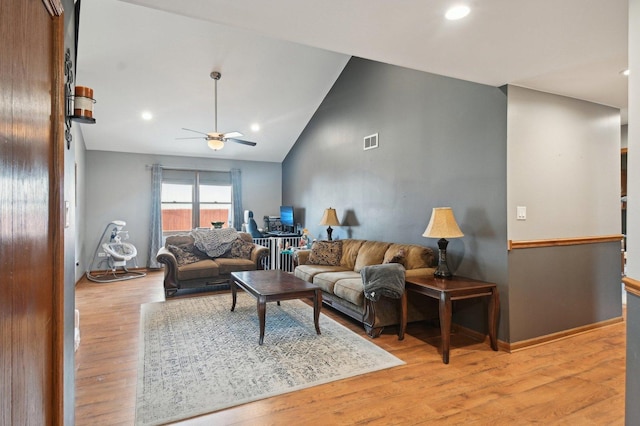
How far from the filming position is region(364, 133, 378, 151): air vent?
498 cm

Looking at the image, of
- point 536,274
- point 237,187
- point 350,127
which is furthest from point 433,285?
point 237,187

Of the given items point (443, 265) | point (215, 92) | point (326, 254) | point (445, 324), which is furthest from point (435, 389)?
point (215, 92)

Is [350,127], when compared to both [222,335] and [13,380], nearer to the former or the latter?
[222,335]

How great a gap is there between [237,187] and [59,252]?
22.4ft

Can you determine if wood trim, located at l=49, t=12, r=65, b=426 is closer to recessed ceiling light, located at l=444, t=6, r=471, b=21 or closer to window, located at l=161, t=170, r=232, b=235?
recessed ceiling light, located at l=444, t=6, r=471, b=21

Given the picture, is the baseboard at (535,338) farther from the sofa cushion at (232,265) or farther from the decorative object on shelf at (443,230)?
the sofa cushion at (232,265)

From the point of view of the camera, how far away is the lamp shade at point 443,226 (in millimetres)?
3254

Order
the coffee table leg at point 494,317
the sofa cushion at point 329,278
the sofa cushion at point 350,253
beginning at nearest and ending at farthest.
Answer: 1. the coffee table leg at point 494,317
2. the sofa cushion at point 329,278
3. the sofa cushion at point 350,253

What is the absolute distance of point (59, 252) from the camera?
4.24ft

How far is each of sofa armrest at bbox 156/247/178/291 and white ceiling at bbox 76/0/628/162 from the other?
2.60 metres

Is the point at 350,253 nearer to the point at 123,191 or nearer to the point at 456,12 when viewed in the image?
the point at 456,12

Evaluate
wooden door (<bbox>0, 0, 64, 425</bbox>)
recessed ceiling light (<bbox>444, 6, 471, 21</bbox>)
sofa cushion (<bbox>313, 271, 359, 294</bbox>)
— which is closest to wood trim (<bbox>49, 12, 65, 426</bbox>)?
wooden door (<bbox>0, 0, 64, 425</bbox>)

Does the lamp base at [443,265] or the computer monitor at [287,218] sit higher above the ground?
the computer monitor at [287,218]

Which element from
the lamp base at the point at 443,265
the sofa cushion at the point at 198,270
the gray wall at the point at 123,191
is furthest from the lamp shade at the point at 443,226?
the gray wall at the point at 123,191
